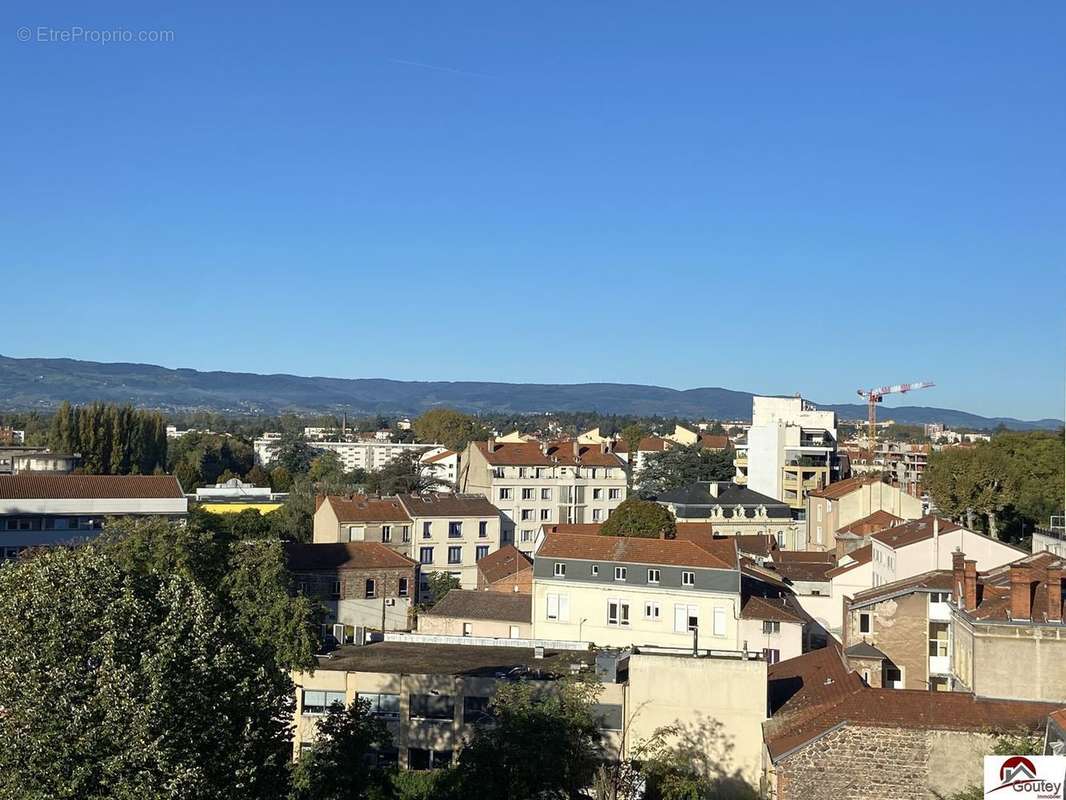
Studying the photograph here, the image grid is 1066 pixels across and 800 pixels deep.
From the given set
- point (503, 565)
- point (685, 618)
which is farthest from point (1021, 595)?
point (503, 565)

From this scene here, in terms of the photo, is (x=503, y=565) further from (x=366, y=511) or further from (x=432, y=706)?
(x=432, y=706)

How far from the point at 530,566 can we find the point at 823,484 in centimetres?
3573

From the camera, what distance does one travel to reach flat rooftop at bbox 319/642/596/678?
2862 centimetres

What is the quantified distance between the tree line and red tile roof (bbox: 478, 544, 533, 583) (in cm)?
4456

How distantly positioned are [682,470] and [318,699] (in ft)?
222

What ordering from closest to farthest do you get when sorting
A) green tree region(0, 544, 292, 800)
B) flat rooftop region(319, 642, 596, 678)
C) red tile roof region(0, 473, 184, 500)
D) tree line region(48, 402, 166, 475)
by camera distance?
green tree region(0, 544, 292, 800), flat rooftop region(319, 642, 596, 678), red tile roof region(0, 473, 184, 500), tree line region(48, 402, 166, 475)

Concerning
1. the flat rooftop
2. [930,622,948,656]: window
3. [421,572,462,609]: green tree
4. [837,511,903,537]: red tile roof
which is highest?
[837,511,903,537]: red tile roof

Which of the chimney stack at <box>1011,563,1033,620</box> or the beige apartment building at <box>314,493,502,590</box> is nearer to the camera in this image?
the chimney stack at <box>1011,563,1033,620</box>

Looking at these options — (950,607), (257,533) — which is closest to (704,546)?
(950,607)

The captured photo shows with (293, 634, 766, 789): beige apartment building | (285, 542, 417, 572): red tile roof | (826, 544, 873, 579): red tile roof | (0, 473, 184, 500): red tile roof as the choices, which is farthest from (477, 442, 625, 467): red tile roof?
(293, 634, 766, 789): beige apartment building

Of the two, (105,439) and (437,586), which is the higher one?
(105,439)

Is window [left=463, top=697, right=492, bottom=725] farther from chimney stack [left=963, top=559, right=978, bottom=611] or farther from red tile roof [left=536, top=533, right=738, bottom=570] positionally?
red tile roof [left=536, top=533, right=738, bottom=570]

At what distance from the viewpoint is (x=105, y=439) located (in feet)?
312

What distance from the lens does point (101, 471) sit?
91.4 m
